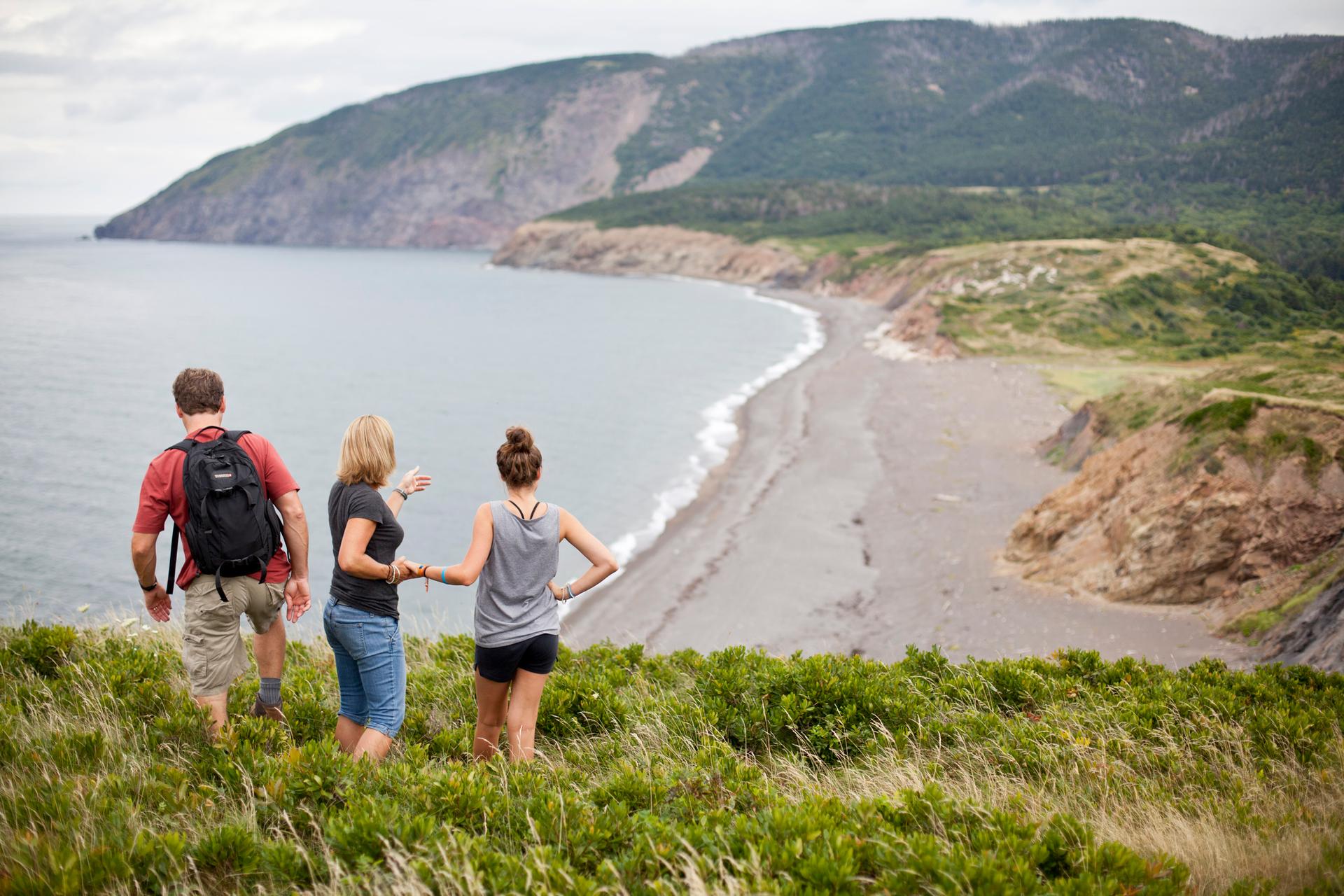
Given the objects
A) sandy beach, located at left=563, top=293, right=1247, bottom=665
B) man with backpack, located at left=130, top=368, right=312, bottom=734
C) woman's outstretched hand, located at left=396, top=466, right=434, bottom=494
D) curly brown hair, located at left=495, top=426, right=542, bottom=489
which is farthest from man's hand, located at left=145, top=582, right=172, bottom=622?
sandy beach, located at left=563, top=293, right=1247, bottom=665

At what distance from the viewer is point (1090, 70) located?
17012 cm

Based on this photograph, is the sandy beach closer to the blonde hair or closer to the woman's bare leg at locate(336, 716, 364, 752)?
the woman's bare leg at locate(336, 716, 364, 752)

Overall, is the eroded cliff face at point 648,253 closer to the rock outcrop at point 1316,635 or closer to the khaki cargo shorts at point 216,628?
the rock outcrop at point 1316,635

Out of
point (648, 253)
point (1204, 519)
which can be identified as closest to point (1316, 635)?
point (1204, 519)

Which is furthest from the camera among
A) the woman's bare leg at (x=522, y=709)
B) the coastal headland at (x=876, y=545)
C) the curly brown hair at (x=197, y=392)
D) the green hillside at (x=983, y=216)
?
the green hillside at (x=983, y=216)

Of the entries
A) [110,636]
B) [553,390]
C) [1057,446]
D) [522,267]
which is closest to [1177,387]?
[1057,446]

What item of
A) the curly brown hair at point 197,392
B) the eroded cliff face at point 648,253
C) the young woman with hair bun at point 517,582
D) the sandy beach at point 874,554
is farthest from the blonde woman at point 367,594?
the eroded cliff face at point 648,253

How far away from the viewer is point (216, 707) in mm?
4906

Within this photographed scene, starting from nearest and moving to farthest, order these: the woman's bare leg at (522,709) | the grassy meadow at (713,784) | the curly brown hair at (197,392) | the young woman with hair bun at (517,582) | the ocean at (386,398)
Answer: the grassy meadow at (713,784)
the young woman with hair bun at (517,582)
the curly brown hair at (197,392)
the woman's bare leg at (522,709)
the ocean at (386,398)

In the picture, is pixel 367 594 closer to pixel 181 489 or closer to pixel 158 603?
pixel 181 489

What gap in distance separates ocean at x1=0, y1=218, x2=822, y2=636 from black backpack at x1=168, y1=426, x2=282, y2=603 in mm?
4719

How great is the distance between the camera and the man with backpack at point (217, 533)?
4.70m

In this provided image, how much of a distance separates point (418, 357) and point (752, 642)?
4188cm

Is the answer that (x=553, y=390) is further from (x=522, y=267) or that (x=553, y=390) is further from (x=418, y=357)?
(x=522, y=267)
